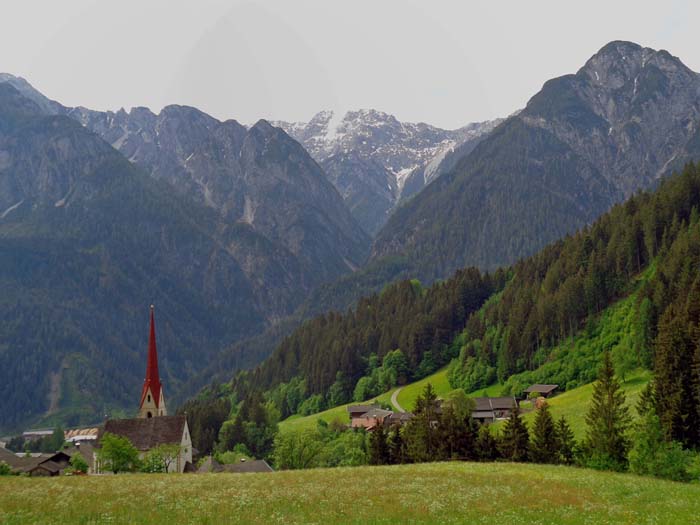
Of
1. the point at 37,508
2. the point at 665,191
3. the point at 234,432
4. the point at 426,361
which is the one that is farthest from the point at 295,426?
the point at 37,508

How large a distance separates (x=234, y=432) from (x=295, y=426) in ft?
65.9

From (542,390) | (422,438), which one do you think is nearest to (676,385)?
(422,438)

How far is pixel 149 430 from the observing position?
103 m

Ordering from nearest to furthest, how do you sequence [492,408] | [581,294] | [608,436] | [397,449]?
[608,436] → [397,449] → [492,408] → [581,294]

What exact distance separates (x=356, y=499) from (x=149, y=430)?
6065 centimetres

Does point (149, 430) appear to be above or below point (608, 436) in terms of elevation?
above

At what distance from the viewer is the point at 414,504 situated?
155ft

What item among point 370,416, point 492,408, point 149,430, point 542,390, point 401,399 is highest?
point 401,399

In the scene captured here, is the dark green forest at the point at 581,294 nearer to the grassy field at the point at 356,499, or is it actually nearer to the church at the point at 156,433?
the grassy field at the point at 356,499

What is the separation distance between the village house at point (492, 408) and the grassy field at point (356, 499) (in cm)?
7412

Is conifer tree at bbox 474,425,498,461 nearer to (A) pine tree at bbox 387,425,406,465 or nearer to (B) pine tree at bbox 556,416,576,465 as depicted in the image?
(B) pine tree at bbox 556,416,576,465

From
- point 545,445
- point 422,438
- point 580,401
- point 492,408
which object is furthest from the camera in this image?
point 492,408

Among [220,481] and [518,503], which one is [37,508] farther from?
[518,503]

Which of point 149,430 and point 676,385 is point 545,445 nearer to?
point 676,385
